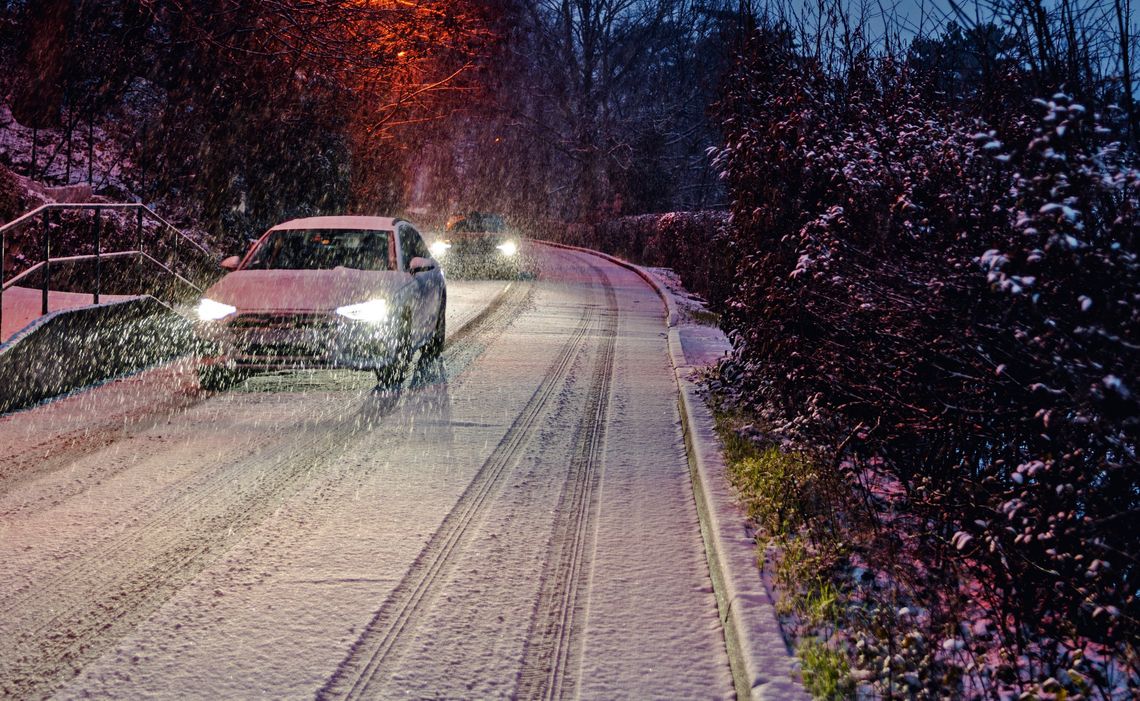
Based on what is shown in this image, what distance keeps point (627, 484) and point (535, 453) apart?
40.4 inches

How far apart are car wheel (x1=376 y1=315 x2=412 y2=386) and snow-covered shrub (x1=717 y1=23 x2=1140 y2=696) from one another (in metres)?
4.53

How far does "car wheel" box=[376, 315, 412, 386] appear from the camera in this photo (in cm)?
972

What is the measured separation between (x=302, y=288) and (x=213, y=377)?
1.26m

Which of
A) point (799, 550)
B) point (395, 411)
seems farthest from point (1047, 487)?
point (395, 411)

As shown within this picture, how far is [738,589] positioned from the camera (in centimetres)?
439

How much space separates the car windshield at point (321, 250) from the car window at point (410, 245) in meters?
0.25

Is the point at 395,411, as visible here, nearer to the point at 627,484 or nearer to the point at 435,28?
the point at 627,484

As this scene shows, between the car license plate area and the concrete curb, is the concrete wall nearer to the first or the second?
the car license plate area

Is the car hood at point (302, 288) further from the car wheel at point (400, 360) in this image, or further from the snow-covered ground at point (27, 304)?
the snow-covered ground at point (27, 304)

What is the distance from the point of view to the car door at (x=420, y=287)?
1052cm

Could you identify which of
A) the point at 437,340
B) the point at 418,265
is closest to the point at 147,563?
the point at 418,265

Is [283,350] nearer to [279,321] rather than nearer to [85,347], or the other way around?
[279,321]

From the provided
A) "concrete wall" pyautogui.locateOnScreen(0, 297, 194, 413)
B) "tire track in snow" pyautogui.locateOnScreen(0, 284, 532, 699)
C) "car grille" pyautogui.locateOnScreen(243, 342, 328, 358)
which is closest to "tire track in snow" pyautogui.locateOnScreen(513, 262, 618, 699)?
"tire track in snow" pyautogui.locateOnScreen(0, 284, 532, 699)

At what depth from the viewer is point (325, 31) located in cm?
1634
